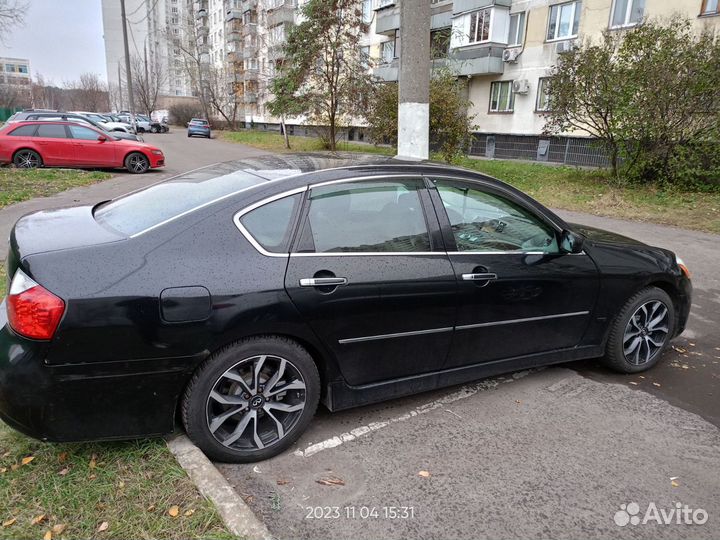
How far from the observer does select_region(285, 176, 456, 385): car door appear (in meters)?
2.85

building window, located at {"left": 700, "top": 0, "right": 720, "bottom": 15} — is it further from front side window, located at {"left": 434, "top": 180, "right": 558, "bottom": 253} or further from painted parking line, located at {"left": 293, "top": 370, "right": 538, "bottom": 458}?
painted parking line, located at {"left": 293, "top": 370, "right": 538, "bottom": 458}

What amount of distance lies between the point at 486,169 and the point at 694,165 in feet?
22.4

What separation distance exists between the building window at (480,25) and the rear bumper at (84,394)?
25.7 meters

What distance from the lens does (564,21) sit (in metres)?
22.5

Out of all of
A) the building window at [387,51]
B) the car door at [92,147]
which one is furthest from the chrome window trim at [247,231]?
the building window at [387,51]

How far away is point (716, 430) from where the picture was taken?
3.36 meters

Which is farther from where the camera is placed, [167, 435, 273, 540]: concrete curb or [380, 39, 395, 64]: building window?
[380, 39, 395, 64]: building window

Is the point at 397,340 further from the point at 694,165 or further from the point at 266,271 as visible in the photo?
the point at 694,165

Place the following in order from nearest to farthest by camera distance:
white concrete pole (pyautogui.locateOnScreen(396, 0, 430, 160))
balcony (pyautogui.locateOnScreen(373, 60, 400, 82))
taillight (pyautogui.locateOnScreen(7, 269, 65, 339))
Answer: taillight (pyautogui.locateOnScreen(7, 269, 65, 339)), white concrete pole (pyautogui.locateOnScreen(396, 0, 430, 160)), balcony (pyautogui.locateOnScreen(373, 60, 400, 82))

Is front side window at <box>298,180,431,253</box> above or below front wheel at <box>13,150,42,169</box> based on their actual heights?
above

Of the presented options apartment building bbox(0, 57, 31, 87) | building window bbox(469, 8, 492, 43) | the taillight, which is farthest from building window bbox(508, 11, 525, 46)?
apartment building bbox(0, 57, 31, 87)

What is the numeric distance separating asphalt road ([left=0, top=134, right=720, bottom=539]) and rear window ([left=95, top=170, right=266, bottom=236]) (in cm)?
142

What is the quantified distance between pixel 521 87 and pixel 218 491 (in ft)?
81.6

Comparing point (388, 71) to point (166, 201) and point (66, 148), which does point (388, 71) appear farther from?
point (166, 201)
